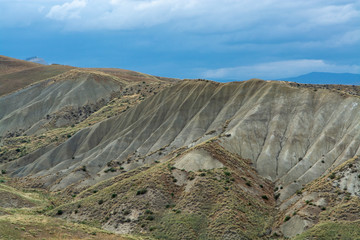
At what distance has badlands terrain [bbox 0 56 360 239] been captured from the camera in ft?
165

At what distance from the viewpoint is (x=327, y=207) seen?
52062 mm

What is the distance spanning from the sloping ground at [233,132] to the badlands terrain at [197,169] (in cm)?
24

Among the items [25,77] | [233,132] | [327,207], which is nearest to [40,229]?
[327,207]

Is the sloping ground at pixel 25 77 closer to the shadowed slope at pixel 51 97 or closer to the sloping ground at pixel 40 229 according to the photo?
the shadowed slope at pixel 51 97

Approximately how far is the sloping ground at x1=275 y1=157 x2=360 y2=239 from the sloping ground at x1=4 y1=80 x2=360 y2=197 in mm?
3832

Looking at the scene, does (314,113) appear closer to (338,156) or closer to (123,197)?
(338,156)

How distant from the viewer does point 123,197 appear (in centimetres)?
5753

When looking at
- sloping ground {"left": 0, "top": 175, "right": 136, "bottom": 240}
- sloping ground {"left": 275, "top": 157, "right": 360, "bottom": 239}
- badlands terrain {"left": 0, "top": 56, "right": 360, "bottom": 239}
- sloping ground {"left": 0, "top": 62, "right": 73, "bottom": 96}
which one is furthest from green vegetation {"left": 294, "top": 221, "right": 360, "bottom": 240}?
sloping ground {"left": 0, "top": 62, "right": 73, "bottom": 96}

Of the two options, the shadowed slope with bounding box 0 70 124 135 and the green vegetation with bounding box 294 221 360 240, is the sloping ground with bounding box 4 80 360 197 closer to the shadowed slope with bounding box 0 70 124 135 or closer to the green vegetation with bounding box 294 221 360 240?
the green vegetation with bounding box 294 221 360 240

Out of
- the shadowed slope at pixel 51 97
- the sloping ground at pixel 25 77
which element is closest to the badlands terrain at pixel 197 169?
the shadowed slope at pixel 51 97

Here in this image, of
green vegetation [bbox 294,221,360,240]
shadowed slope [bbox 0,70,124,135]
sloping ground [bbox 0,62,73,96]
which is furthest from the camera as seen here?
sloping ground [bbox 0,62,73,96]

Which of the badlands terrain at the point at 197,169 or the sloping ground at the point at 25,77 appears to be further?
the sloping ground at the point at 25,77

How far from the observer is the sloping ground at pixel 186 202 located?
50.3m

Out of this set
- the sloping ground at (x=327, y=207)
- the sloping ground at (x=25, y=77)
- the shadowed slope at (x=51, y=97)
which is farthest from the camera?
the sloping ground at (x=25, y=77)
